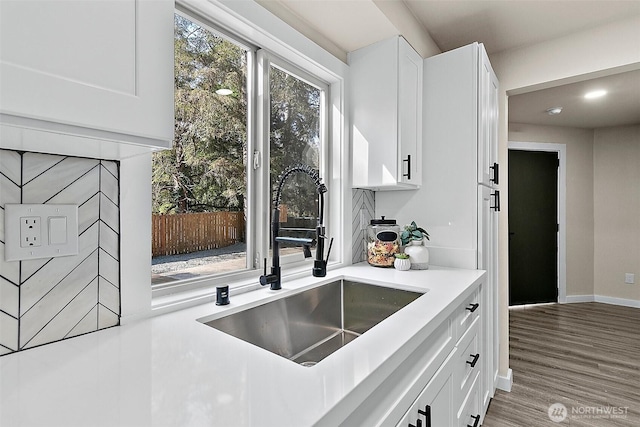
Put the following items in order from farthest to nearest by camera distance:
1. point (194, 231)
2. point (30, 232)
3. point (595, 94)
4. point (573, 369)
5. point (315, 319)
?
point (595, 94) < point (573, 369) < point (315, 319) < point (194, 231) < point (30, 232)

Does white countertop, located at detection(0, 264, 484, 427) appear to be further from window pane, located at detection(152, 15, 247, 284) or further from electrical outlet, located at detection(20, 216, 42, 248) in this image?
window pane, located at detection(152, 15, 247, 284)

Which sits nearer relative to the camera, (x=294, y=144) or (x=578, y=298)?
(x=294, y=144)

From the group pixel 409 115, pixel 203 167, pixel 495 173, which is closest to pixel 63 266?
pixel 203 167

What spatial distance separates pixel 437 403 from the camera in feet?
3.71

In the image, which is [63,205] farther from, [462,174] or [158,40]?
[462,174]

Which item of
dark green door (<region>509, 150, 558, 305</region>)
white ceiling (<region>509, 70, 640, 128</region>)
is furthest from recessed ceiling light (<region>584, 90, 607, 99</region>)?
dark green door (<region>509, 150, 558, 305</region>)

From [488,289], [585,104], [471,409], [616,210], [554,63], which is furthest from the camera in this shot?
[616,210]

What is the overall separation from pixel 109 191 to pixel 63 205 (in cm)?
12

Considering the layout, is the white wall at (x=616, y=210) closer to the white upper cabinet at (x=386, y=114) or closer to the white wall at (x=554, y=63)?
the white wall at (x=554, y=63)

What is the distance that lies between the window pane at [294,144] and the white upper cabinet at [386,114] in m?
0.25

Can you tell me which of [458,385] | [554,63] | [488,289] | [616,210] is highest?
[554,63]

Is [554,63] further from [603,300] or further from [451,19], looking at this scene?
[603,300]

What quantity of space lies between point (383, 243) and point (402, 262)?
0.16 m

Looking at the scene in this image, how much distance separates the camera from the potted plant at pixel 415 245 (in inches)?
72.7
